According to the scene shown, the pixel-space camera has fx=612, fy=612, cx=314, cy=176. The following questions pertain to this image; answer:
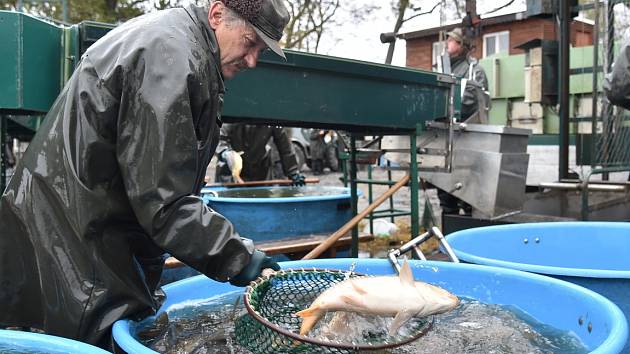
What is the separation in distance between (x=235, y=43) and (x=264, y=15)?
13 cm

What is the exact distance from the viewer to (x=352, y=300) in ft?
5.68

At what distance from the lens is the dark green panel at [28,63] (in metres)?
2.50

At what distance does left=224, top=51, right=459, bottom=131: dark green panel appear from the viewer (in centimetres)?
348

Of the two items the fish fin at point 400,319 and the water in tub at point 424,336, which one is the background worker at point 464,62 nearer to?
the water in tub at point 424,336

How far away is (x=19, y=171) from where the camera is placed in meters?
1.88

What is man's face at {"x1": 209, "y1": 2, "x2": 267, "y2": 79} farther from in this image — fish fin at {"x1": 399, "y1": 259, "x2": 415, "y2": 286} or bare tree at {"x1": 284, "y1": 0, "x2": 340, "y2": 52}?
bare tree at {"x1": 284, "y1": 0, "x2": 340, "y2": 52}

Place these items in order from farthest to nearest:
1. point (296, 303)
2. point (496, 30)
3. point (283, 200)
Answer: point (496, 30), point (283, 200), point (296, 303)

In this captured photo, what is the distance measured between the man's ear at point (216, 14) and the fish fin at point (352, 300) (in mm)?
920

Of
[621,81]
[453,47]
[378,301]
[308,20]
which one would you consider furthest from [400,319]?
[308,20]

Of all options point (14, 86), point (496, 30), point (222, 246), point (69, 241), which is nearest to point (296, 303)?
point (222, 246)

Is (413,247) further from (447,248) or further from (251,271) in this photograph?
(251,271)

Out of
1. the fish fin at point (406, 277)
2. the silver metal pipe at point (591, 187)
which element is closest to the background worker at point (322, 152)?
the silver metal pipe at point (591, 187)

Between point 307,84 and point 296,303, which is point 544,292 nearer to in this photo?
point 296,303

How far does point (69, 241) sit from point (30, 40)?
1.21m
